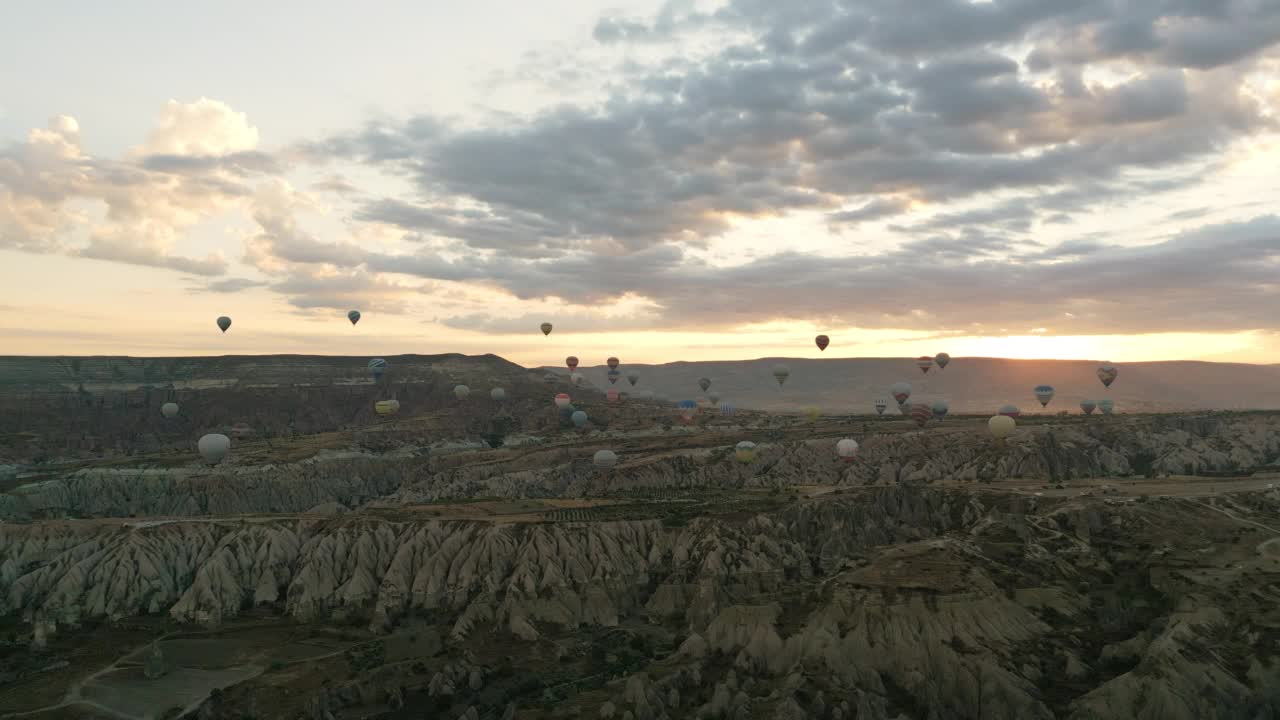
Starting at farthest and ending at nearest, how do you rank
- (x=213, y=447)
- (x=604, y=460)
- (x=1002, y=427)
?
(x=604, y=460) → (x=1002, y=427) → (x=213, y=447)

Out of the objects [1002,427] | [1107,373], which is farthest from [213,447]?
[1107,373]

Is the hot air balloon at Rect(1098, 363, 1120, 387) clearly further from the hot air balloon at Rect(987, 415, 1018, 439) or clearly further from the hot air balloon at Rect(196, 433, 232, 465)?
the hot air balloon at Rect(196, 433, 232, 465)

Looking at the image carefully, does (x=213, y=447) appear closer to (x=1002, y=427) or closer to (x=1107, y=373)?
(x=1002, y=427)

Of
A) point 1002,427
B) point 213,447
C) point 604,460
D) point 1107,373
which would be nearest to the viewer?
point 213,447

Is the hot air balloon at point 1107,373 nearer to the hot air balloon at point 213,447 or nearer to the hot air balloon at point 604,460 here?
the hot air balloon at point 604,460

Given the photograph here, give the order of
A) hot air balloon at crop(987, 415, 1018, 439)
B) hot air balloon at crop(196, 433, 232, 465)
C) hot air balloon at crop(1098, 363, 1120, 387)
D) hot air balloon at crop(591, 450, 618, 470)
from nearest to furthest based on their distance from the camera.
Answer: hot air balloon at crop(196, 433, 232, 465), hot air balloon at crop(987, 415, 1018, 439), hot air balloon at crop(591, 450, 618, 470), hot air balloon at crop(1098, 363, 1120, 387)

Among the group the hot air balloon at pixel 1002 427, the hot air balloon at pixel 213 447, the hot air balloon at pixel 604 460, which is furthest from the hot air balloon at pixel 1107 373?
the hot air balloon at pixel 213 447

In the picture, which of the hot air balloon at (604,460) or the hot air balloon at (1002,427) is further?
the hot air balloon at (604,460)

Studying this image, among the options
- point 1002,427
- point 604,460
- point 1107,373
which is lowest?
point 604,460

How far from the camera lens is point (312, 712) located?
5216 centimetres

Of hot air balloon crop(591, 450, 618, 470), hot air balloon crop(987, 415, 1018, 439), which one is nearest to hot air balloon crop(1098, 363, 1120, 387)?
hot air balloon crop(987, 415, 1018, 439)

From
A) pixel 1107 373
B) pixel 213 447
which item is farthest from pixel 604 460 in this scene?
pixel 1107 373

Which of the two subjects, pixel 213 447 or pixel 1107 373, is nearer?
pixel 213 447

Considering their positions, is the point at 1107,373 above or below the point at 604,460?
above
